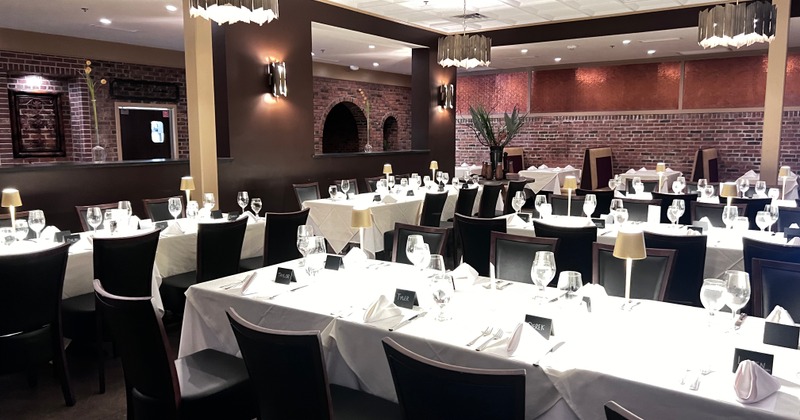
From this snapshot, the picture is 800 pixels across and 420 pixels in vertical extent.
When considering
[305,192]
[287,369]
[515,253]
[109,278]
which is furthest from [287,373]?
[305,192]

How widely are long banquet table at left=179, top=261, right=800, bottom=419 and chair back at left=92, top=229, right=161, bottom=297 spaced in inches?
32.3

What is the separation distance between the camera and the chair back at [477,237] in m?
4.31

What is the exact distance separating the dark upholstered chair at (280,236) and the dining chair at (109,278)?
921 millimetres

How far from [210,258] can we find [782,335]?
10.9ft

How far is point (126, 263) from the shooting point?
11.5 feet

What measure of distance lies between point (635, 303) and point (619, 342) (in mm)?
522

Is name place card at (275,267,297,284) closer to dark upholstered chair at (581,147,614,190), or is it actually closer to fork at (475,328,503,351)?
fork at (475,328,503,351)

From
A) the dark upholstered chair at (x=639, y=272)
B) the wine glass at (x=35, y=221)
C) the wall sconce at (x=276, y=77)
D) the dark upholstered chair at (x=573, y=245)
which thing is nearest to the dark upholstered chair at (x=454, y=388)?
the dark upholstered chair at (x=639, y=272)

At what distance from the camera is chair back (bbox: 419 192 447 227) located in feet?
19.6

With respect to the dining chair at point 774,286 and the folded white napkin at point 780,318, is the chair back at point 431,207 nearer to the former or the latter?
the dining chair at point 774,286

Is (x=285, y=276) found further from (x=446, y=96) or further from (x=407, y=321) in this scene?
(x=446, y=96)

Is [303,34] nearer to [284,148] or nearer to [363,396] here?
[284,148]

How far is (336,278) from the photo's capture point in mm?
3018

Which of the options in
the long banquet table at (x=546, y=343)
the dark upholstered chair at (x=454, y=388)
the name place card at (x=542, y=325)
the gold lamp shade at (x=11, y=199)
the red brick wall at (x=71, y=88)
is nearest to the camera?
the dark upholstered chair at (x=454, y=388)
